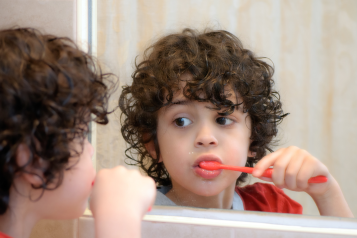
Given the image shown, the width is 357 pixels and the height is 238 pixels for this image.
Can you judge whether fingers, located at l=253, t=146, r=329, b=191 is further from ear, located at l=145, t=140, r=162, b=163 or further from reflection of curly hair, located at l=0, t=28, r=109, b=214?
reflection of curly hair, located at l=0, t=28, r=109, b=214

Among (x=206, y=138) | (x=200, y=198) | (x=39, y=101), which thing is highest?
(x=39, y=101)

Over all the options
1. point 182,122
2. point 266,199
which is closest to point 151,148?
point 182,122

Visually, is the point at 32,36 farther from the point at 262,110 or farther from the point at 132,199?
the point at 262,110

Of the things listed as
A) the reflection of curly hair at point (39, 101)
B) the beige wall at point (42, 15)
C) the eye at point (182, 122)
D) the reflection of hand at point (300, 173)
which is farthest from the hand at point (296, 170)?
the beige wall at point (42, 15)

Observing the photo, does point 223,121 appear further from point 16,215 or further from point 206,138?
point 16,215

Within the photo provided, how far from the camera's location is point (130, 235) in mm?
385

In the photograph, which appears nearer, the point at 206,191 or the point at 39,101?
the point at 39,101

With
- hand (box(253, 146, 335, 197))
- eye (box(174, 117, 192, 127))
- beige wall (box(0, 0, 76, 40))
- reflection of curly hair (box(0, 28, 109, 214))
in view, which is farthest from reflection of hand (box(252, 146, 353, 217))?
beige wall (box(0, 0, 76, 40))

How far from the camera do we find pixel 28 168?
0.38m

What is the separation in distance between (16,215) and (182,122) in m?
0.30

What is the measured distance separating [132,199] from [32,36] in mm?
237

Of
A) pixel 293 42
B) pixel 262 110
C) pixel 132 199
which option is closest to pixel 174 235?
pixel 132 199

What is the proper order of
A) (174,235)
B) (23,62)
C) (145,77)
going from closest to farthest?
(23,62) < (174,235) < (145,77)

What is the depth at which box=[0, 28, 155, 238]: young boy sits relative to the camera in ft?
1.16
